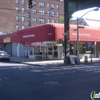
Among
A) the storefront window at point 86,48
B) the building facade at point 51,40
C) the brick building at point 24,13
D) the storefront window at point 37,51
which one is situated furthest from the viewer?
the brick building at point 24,13

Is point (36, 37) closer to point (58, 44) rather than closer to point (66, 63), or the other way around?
point (58, 44)

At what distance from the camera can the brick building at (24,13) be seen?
76.9 metres

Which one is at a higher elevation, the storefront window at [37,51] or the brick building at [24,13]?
the brick building at [24,13]

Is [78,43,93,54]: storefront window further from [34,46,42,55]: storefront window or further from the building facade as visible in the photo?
[34,46,42,55]: storefront window

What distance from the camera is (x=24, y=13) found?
267 ft

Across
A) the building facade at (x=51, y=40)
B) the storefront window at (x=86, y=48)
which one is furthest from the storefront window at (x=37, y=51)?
the storefront window at (x=86, y=48)

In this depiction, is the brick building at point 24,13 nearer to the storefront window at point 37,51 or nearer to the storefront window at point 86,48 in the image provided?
the storefront window at point 37,51

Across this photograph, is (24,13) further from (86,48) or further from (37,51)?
(86,48)

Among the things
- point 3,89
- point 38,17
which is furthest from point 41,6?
point 3,89

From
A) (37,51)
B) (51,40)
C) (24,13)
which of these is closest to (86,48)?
(51,40)

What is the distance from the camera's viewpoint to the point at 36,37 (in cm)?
3206

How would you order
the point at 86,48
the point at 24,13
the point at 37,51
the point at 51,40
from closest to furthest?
1. the point at 51,40
2. the point at 86,48
3. the point at 37,51
4. the point at 24,13

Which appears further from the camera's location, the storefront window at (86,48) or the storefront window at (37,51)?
the storefront window at (37,51)

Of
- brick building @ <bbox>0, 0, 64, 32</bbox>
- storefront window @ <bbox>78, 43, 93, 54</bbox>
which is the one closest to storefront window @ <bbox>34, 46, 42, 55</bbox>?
storefront window @ <bbox>78, 43, 93, 54</bbox>
